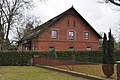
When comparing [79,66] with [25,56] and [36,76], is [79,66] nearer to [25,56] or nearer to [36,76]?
[36,76]

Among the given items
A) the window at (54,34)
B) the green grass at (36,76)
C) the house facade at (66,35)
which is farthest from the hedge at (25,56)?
the green grass at (36,76)

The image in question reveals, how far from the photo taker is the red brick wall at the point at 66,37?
159 feet

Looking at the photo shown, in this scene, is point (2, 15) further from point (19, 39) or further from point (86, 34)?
point (86, 34)

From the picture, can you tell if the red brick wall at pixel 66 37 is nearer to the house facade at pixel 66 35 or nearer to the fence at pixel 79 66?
the house facade at pixel 66 35

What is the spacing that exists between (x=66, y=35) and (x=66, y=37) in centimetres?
39

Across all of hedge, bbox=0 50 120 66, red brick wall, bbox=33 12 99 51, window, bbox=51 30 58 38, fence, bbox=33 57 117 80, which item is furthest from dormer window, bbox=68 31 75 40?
fence, bbox=33 57 117 80

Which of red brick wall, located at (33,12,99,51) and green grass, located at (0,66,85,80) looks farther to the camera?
red brick wall, located at (33,12,99,51)

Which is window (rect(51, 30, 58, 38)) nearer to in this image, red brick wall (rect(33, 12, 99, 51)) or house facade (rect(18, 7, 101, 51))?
house facade (rect(18, 7, 101, 51))

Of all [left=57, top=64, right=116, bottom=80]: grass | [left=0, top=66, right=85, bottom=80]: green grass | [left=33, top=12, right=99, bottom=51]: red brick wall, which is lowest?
[left=0, top=66, right=85, bottom=80]: green grass

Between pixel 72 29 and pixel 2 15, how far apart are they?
560 inches

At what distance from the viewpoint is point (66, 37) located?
4991cm

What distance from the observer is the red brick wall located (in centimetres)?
4841

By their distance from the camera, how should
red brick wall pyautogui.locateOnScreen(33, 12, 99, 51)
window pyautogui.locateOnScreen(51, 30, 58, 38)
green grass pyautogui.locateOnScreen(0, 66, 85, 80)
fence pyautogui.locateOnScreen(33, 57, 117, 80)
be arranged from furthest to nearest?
1. window pyautogui.locateOnScreen(51, 30, 58, 38)
2. red brick wall pyautogui.locateOnScreen(33, 12, 99, 51)
3. green grass pyautogui.locateOnScreen(0, 66, 85, 80)
4. fence pyautogui.locateOnScreen(33, 57, 117, 80)

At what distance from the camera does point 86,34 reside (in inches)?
2024
